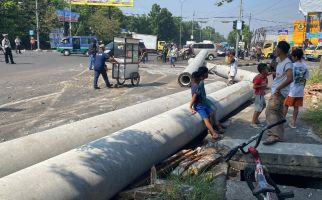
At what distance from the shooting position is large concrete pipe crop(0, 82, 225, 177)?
14.6 ft

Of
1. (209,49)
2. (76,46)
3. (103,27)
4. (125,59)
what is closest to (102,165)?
(125,59)

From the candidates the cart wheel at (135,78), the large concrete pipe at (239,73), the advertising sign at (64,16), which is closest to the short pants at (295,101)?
the large concrete pipe at (239,73)

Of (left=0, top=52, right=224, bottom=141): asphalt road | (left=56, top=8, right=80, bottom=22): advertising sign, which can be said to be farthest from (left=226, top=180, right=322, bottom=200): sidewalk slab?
(left=56, top=8, right=80, bottom=22): advertising sign

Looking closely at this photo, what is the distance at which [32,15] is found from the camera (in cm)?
5675

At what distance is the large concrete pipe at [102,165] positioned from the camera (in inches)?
139

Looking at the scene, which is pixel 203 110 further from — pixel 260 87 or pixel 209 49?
pixel 209 49

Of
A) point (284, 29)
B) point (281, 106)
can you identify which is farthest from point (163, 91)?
point (284, 29)

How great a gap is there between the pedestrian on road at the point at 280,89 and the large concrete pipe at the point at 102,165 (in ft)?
4.33

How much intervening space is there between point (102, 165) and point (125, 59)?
995cm

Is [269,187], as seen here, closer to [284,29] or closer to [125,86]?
[125,86]

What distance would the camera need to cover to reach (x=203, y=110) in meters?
7.01

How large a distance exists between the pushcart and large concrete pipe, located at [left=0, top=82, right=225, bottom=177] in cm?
685

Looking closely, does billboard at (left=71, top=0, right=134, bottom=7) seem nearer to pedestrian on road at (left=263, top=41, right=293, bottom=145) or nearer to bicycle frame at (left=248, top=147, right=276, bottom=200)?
pedestrian on road at (left=263, top=41, right=293, bottom=145)

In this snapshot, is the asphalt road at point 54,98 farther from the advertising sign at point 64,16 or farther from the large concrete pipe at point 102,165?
the advertising sign at point 64,16
